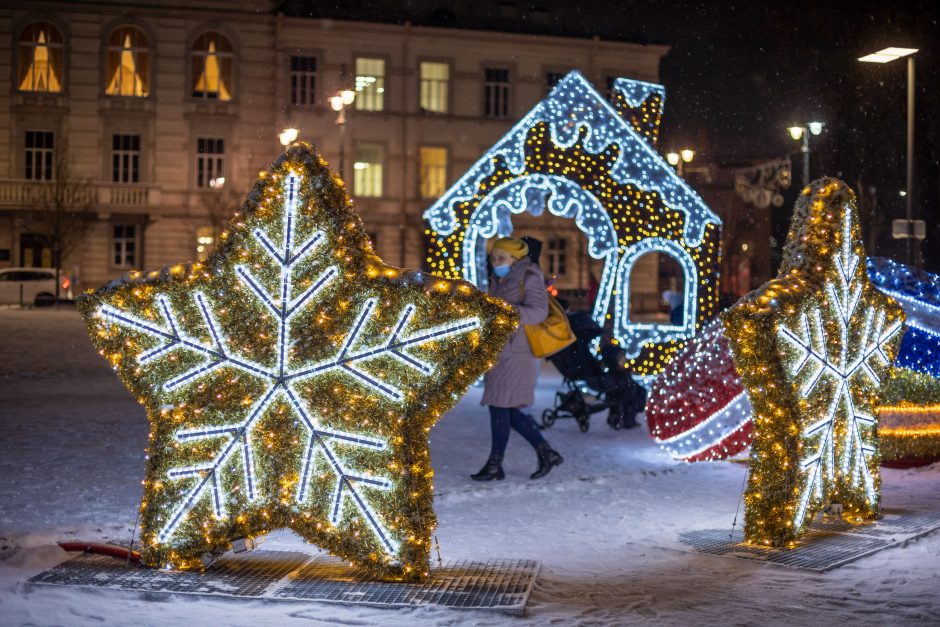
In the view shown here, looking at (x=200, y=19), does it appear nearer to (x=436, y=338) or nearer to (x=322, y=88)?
(x=322, y=88)

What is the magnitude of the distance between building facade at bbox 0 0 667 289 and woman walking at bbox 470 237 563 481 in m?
35.0

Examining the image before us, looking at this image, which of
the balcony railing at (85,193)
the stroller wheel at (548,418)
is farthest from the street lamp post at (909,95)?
the balcony railing at (85,193)

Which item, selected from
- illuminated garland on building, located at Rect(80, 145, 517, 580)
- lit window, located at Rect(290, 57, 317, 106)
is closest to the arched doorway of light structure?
illuminated garland on building, located at Rect(80, 145, 517, 580)

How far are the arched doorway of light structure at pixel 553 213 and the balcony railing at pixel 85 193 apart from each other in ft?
97.9

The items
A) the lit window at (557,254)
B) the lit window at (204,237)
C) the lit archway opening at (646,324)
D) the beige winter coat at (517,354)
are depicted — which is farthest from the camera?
the lit window at (557,254)

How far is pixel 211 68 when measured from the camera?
44969 millimetres

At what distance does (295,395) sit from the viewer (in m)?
6.20

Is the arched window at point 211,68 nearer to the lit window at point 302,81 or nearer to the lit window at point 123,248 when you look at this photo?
the lit window at point 302,81

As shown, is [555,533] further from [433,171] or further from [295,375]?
[433,171]

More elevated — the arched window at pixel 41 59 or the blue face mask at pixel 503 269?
the arched window at pixel 41 59

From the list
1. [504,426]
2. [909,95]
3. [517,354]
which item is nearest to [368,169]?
[909,95]

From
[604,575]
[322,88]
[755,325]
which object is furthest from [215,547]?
[322,88]

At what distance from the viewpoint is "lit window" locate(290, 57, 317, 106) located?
45594 mm

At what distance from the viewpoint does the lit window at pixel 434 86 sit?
47219 mm
